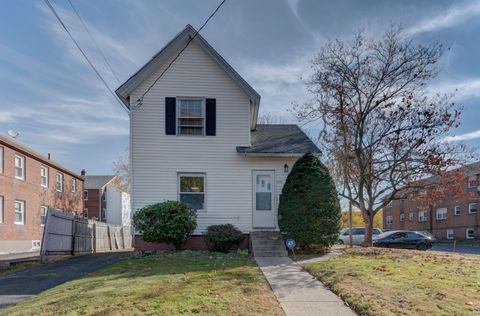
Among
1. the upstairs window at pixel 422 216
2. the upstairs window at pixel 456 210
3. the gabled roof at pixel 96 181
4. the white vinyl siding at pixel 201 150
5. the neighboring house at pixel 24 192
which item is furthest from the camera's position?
the upstairs window at pixel 422 216

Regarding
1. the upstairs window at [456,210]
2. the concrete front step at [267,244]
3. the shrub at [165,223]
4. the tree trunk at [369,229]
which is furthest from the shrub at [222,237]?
the upstairs window at [456,210]

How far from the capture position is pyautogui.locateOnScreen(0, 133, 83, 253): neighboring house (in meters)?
22.4

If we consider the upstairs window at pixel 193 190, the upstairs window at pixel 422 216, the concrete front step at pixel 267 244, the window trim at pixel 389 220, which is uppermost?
the upstairs window at pixel 193 190

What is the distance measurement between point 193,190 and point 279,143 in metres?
3.81

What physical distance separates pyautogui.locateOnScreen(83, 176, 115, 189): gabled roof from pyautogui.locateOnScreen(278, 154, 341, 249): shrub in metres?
35.6

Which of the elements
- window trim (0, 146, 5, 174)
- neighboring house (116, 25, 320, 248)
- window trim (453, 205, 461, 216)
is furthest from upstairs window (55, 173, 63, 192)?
window trim (453, 205, 461, 216)

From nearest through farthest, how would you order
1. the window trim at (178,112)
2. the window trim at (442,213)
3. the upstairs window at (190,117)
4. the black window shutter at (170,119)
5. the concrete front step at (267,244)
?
the concrete front step at (267,244) → the black window shutter at (170,119) → the window trim at (178,112) → the upstairs window at (190,117) → the window trim at (442,213)

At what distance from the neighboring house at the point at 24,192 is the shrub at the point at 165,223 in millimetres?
13197

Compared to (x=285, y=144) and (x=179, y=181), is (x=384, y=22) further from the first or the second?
(x=179, y=181)

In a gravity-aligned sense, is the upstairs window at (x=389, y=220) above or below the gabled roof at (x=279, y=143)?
below

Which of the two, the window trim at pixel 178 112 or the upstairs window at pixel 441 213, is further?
the upstairs window at pixel 441 213

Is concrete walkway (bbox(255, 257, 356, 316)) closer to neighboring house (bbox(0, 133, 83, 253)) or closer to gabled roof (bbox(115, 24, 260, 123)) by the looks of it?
gabled roof (bbox(115, 24, 260, 123))

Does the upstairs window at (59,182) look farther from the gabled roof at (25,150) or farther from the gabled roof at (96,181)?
the gabled roof at (96,181)

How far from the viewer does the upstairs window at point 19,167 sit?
79.5 ft
